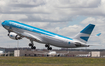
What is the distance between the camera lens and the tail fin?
96062mm

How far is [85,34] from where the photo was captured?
321 ft

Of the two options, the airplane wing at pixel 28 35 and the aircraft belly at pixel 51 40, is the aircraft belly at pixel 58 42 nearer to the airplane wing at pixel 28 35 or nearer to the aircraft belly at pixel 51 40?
the aircraft belly at pixel 51 40

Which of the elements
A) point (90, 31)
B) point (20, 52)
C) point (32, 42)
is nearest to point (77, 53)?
point (20, 52)

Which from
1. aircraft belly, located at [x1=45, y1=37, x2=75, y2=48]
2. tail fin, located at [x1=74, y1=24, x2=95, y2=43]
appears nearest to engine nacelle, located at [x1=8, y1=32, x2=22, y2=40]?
aircraft belly, located at [x1=45, y1=37, x2=75, y2=48]

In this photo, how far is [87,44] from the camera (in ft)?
325

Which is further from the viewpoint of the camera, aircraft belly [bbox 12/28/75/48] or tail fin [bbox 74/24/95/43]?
aircraft belly [bbox 12/28/75/48]

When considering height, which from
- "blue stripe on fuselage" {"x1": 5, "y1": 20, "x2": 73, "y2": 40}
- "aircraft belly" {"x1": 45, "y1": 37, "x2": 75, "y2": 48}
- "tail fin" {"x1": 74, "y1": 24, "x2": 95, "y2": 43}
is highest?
"blue stripe on fuselage" {"x1": 5, "y1": 20, "x2": 73, "y2": 40}

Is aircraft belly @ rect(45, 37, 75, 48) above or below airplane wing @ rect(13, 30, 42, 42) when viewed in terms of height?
below

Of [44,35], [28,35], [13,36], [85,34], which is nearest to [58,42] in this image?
[44,35]

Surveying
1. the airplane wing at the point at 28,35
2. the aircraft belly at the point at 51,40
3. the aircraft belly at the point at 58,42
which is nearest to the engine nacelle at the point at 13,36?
the airplane wing at the point at 28,35

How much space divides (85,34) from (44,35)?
54.1 feet

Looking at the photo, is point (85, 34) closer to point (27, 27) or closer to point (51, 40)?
point (51, 40)

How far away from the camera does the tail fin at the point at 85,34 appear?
9606 centimetres

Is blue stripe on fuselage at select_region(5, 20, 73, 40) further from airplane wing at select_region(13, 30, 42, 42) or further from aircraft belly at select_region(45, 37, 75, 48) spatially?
airplane wing at select_region(13, 30, 42, 42)
